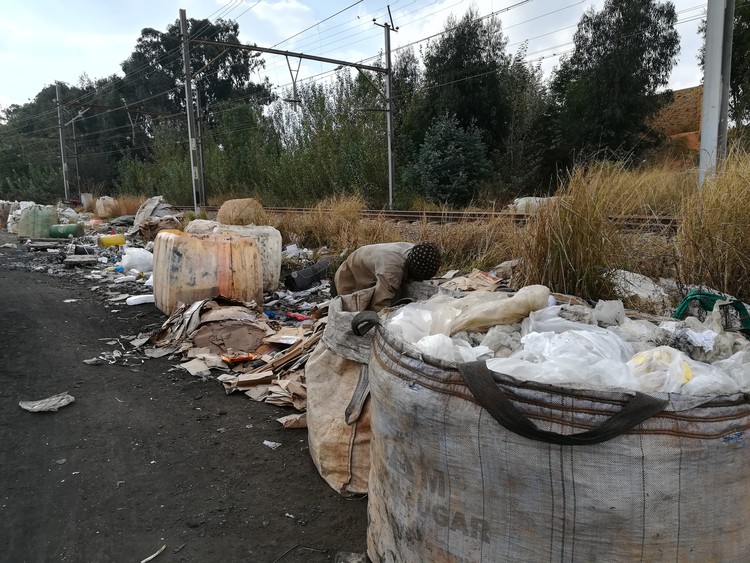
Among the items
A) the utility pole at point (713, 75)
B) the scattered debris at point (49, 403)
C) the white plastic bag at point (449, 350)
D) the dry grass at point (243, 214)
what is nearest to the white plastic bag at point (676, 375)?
the white plastic bag at point (449, 350)

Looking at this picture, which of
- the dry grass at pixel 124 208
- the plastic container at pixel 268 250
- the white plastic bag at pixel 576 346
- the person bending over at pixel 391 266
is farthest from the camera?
the dry grass at pixel 124 208

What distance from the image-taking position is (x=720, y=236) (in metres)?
2.92

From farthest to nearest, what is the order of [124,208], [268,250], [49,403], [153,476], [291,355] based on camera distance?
[124,208], [268,250], [291,355], [49,403], [153,476]

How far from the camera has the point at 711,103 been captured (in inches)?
218

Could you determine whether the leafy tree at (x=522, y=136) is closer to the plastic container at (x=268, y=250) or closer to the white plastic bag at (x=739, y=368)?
the plastic container at (x=268, y=250)

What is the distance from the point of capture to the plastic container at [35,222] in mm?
14548

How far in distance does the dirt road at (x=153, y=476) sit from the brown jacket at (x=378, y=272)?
0.96m

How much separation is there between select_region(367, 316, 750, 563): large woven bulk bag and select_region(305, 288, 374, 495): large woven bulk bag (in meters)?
0.85

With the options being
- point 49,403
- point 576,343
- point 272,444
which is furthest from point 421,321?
point 49,403

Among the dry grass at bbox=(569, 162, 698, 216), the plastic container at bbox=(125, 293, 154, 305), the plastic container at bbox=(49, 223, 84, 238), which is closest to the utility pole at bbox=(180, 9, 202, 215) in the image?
the plastic container at bbox=(49, 223, 84, 238)

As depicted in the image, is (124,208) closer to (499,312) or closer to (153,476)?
(153,476)

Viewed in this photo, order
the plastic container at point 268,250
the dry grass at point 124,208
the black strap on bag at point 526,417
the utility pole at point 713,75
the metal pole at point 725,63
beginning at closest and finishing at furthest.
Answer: the black strap on bag at point 526,417, the utility pole at point 713,75, the metal pole at point 725,63, the plastic container at point 268,250, the dry grass at point 124,208

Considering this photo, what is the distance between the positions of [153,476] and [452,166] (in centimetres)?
1423

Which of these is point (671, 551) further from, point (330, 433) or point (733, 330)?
point (330, 433)
